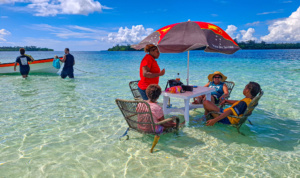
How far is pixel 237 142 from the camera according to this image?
4348mm

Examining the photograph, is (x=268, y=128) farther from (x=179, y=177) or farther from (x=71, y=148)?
(x=71, y=148)

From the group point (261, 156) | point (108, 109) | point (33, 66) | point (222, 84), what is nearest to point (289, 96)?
point (222, 84)

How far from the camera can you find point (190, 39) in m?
4.48

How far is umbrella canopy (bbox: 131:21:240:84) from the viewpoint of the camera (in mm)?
4391

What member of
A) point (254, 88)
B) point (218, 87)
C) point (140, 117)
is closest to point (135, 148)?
point (140, 117)

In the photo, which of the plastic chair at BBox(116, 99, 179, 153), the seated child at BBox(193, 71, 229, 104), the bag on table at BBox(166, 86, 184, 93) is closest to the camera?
the plastic chair at BBox(116, 99, 179, 153)

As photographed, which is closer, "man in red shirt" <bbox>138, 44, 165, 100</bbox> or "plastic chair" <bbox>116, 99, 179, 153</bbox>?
"plastic chair" <bbox>116, 99, 179, 153</bbox>

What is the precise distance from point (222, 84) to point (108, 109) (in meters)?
3.62

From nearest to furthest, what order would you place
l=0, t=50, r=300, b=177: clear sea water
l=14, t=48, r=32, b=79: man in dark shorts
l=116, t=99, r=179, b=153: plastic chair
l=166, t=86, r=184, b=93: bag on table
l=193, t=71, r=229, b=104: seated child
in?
l=0, t=50, r=300, b=177: clear sea water, l=116, t=99, r=179, b=153: plastic chair, l=166, t=86, r=184, b=93: bag on table, l=193, t=71, r=229, b=104: seated child, l=14, t=48, r=32, b=79: man in dark shorts

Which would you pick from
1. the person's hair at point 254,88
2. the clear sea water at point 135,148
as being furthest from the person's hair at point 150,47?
the person's hair at point 254,88

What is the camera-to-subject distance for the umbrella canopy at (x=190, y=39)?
173 inches

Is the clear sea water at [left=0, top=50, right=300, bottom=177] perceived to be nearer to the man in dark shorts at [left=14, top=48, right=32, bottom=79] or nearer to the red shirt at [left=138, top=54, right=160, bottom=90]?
the red shirt at [left=138, top=54, right=160, bottom=90]

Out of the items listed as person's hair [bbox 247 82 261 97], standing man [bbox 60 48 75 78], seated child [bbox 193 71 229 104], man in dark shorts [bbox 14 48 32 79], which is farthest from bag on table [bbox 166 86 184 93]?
man in dark shorts [bbox 14 48 32 79]

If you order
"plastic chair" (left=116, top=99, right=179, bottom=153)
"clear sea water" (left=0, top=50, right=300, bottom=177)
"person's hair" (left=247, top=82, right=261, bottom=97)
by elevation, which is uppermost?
"person's hair" (left=247, top=82, right=261, bottom=97)
